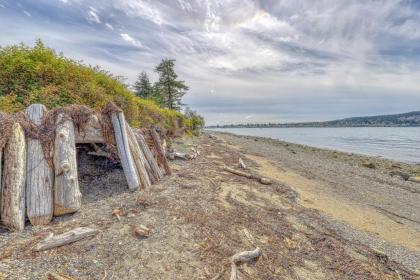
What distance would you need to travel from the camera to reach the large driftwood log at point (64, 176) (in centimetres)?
475

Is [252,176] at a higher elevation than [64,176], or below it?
below

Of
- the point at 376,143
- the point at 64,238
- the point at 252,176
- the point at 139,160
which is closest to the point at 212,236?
the point at 64,238

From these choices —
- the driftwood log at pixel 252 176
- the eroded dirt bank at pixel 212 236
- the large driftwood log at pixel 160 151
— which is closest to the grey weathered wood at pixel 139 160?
the eroded dirt bank at pixel 212 236

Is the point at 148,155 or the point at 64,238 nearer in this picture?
the point at 64,238

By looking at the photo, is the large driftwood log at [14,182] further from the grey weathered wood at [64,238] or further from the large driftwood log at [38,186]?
the grey weathered wood at [64,238]

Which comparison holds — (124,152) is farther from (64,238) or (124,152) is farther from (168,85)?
(168,85)

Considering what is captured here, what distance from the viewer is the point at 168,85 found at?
1515 inches

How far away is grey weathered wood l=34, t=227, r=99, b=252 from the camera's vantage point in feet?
12.0

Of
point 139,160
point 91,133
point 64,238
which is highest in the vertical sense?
point 91,133

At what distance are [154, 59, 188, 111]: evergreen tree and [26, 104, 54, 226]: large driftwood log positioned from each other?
33.1 metres

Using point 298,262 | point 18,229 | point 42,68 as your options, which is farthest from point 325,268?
point 42,68

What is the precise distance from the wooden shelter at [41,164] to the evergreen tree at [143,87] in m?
33.8

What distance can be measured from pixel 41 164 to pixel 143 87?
118 ft

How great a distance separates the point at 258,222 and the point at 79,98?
24.1 ft
